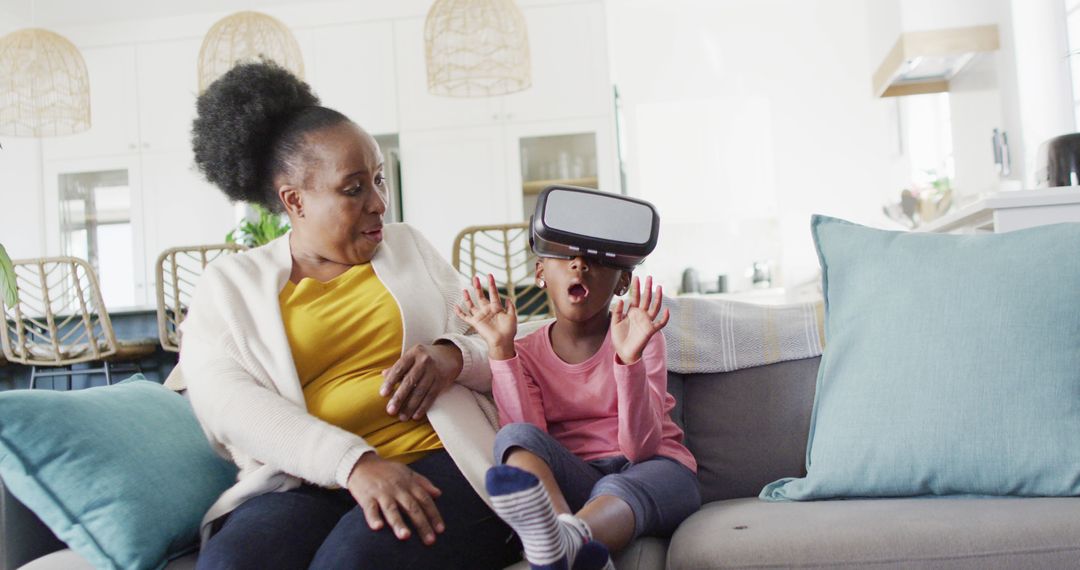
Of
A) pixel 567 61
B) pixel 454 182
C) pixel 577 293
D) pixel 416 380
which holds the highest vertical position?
pixel 567 61

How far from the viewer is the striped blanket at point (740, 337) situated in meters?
1.59

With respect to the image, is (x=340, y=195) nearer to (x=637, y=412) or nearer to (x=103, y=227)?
(x=637, y=412)

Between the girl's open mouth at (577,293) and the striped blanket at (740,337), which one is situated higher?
the girl's open mouth at (577,293)

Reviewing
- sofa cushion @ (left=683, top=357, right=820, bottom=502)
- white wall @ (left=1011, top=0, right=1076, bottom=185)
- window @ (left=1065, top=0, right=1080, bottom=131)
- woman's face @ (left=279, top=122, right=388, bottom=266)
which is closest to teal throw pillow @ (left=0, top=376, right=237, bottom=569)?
woman's face @ (left=279, top=122, right=388, bottom=266)

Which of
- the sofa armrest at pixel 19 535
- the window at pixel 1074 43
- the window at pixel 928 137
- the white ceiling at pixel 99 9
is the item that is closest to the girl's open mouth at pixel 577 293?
Result: the sofa armrest at pixel 19 535

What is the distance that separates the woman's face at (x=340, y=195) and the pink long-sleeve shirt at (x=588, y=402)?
306 millimetres

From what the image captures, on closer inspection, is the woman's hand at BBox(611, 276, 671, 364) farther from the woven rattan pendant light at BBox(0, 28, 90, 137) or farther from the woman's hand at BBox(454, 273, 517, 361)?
the woven rattan pendant light at BBox(0, 28, 90, 137)

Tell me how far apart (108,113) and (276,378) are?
15.5ft

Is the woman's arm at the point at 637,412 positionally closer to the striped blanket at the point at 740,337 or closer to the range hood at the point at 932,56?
the striped blanket at the point at 740,337

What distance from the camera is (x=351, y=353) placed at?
1.37m

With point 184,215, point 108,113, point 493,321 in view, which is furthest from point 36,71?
point 493,321

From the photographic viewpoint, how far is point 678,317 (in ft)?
5.41

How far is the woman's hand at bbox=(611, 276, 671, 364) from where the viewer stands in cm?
125

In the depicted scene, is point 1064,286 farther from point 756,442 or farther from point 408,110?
point 408,110
